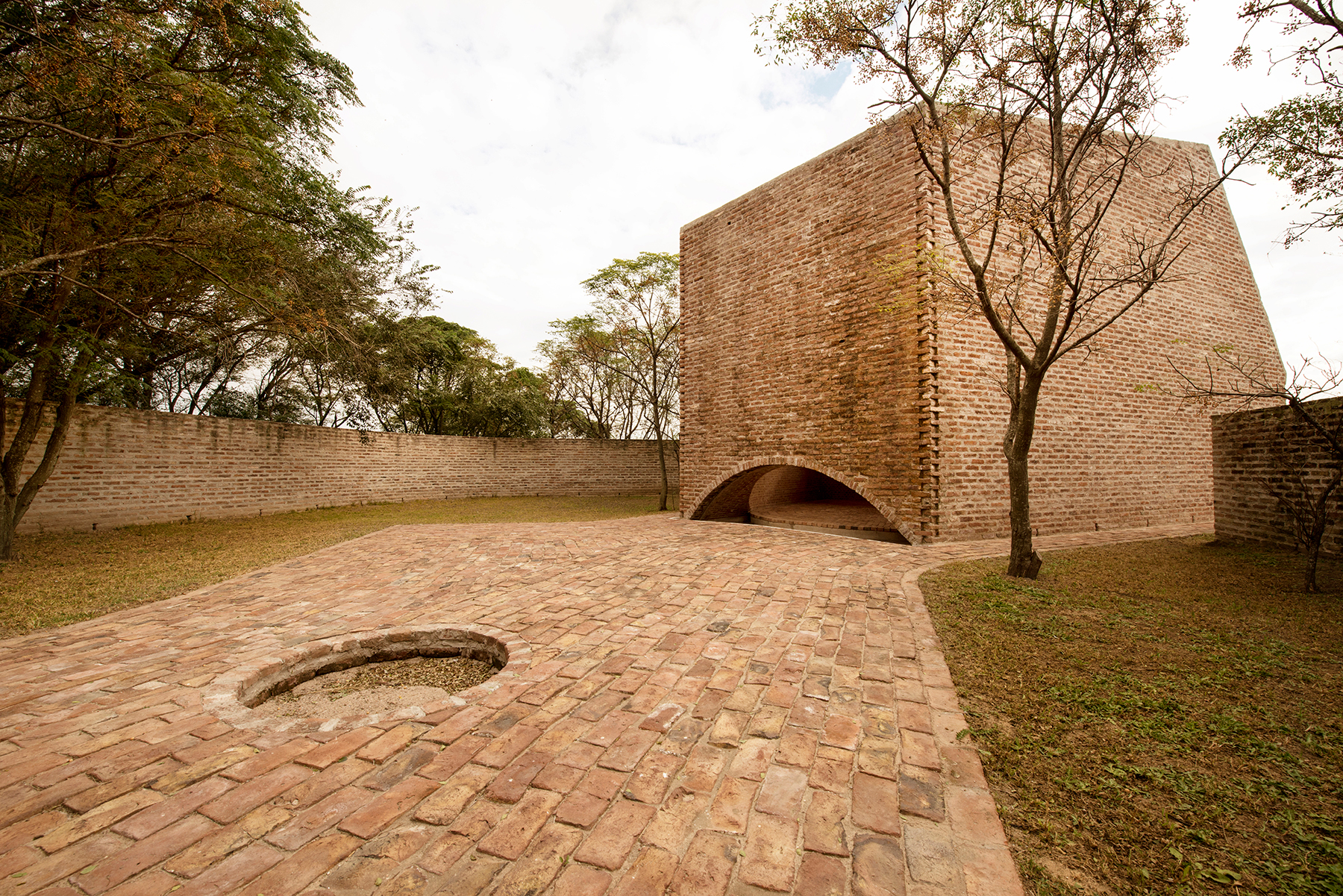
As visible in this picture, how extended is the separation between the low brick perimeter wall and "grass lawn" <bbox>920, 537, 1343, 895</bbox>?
12671mm

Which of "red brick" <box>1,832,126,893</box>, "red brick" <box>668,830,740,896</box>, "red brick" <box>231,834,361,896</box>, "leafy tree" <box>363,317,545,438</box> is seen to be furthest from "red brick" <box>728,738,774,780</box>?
"leafy tree" <box>363,317,545,438</box>

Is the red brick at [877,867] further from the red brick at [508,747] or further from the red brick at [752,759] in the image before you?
the red brick at [508,747]

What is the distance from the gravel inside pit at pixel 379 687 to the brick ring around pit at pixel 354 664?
5 cm

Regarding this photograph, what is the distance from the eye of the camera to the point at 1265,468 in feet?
19.3

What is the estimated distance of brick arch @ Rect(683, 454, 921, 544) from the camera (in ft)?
23.0

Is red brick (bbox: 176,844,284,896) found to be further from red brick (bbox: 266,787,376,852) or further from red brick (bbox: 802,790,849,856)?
red brick (bbox: 802,790,849,856)

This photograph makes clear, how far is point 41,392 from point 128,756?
23.2 feet

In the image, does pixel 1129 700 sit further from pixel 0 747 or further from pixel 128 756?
pixel 0 747

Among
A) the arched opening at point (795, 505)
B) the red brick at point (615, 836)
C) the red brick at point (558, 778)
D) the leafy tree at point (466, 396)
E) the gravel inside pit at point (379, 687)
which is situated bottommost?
the gravel inside pit at point (379, 687)

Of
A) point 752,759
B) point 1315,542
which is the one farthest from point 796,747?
point 1315,542

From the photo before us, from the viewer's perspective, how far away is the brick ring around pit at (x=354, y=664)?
2248mm

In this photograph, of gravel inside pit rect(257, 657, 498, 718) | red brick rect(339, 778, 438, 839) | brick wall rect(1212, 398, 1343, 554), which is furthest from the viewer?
brick wall rect(1212, 398, 1343, 554)

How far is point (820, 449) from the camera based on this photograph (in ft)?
24.7

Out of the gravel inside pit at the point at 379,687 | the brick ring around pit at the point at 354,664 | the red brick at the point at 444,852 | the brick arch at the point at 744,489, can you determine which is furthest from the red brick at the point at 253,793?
the brick arch at the point at 744,489
